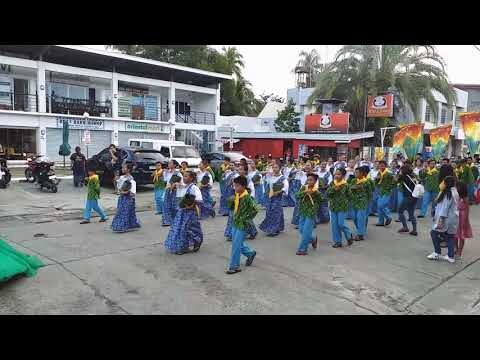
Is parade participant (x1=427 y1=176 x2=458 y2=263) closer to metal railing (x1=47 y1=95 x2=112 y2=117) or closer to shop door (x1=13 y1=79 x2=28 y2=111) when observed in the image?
metal railing (x1=47 y1=95 x2=112 y2=117)

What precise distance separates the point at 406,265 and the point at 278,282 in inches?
94.8

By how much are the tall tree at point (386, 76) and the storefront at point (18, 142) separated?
16.8 metres

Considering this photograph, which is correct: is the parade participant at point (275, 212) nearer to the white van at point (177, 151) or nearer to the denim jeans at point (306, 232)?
the denim jeans at point (306, 232)

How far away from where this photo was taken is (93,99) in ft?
84.3

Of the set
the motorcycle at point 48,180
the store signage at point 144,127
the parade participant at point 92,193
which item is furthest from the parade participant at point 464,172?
the store signage at point 144,127

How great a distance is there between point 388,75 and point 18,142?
2101 centimetres

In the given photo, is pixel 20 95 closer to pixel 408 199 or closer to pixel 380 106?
pixel 380 106

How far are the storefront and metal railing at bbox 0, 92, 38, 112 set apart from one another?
1115 mm

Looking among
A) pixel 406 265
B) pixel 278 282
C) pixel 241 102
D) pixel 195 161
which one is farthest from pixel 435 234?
pixel 241 102

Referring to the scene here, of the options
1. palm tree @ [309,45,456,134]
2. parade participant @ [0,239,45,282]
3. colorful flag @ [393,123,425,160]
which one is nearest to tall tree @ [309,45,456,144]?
palm tree @ [309,45,456,134]

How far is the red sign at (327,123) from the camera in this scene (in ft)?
83.7

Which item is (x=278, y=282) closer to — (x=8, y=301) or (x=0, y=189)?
(x=8, y=301)

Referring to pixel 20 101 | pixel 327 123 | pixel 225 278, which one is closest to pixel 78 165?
pixel 20 101
